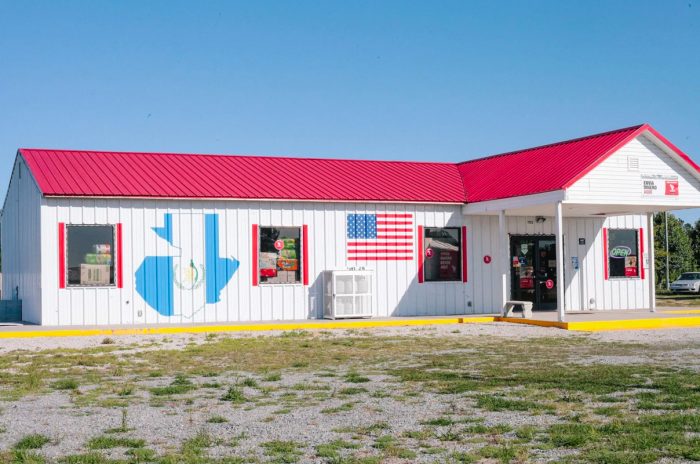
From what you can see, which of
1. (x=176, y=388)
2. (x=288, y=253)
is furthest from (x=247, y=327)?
(x=176, y=388)

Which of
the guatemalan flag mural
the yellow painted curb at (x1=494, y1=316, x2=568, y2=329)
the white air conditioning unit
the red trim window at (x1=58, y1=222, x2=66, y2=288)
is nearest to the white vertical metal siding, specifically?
the yellow painted curb at (x1=494, y1=316, x2=568, y2=329)

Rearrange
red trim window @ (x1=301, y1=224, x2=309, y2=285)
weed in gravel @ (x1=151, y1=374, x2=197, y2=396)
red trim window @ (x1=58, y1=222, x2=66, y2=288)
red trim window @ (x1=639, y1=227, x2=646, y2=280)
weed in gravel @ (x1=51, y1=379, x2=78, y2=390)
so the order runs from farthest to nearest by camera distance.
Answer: red trim window @ (x1=639, y1=227, x2=646, y2=280), red trim window @ (x1=301, y1=224, x2=309, y2=285), red trim window @ (x1=58, y1=222, x2=66, y2=288), weed in gravel @ (x1=51, y1=379, x2=78, y2=390), weed in gravel @ (x1=151, y1=374, x2=197, y2=396)

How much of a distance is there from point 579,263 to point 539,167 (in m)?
3.99

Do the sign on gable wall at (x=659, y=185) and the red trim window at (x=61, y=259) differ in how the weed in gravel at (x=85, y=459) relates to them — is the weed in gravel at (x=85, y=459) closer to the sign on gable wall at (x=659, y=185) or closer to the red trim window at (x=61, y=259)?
the red trim window at (x=61, y=259)

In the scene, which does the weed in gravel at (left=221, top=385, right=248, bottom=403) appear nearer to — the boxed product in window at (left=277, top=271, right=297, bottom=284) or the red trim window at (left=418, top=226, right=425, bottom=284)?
the boxed product in window at (left=277, top=271, right=297, bottom=284)

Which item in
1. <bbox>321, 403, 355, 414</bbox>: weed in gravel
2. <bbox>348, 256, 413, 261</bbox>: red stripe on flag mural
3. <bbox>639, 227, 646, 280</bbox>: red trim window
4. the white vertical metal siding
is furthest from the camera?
<bbox>639, 227, 646, 280</bbox>: red trim window

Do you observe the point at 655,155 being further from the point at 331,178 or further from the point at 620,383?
the point at 620,383

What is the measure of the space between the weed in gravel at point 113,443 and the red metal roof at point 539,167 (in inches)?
568

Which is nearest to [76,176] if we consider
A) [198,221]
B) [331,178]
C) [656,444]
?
[198,221]

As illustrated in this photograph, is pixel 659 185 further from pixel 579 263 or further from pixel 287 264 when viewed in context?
pixel 287 264

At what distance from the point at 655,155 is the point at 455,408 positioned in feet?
46.7

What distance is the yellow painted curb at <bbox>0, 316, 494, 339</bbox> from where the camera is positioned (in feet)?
60.8

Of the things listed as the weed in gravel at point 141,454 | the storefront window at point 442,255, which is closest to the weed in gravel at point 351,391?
the weed in gravel at point 141,454

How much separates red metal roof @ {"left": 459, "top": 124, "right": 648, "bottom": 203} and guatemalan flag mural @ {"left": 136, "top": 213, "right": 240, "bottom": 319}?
6984mm
